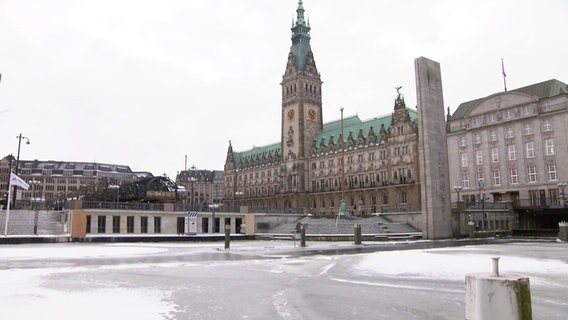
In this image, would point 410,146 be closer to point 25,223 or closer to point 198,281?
point 25,223

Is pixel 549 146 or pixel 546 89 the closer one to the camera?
pixel 549 146

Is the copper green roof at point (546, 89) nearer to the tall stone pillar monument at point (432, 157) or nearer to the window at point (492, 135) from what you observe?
the window at point (492, 135)

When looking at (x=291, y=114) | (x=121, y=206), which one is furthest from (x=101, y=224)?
(x=291, y=114)

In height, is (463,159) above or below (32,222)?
above

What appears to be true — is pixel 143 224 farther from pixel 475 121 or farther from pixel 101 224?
pixel 475 121

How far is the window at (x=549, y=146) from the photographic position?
7412 cm

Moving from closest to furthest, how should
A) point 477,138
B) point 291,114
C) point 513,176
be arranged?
point 513,176 < point 477,138 < point 291,114

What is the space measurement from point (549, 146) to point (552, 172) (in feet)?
13.8

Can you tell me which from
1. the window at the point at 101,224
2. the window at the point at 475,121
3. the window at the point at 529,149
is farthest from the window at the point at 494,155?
the window at the point at 101,224

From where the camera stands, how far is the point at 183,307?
1053 cm

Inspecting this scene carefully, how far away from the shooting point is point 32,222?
177 feet

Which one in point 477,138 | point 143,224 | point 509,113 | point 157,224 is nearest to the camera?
point 143,224

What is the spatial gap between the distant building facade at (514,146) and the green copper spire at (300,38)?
5269 cm

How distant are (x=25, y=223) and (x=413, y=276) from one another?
49957mm
